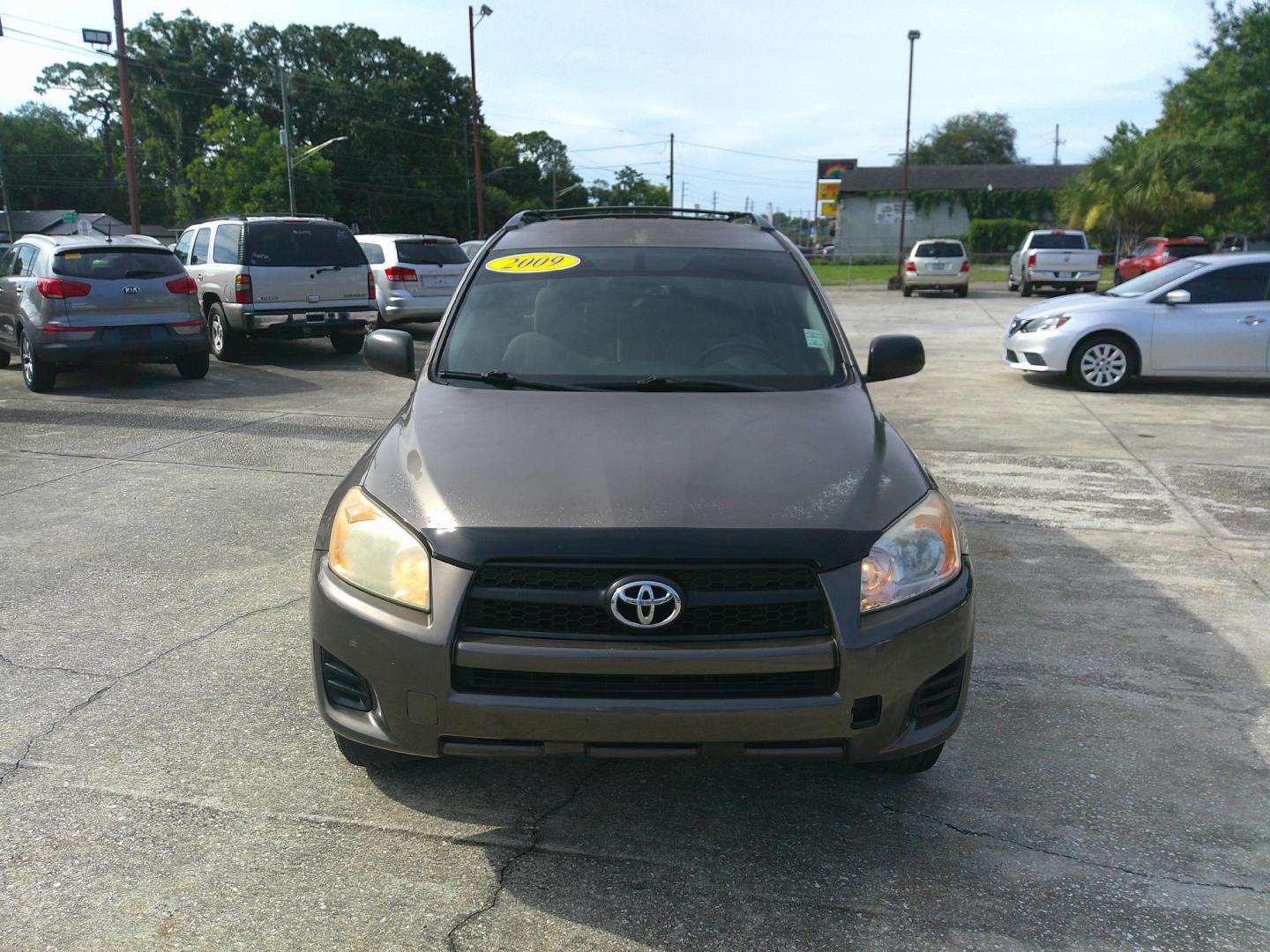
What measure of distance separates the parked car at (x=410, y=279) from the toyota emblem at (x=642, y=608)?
14516 millimetres

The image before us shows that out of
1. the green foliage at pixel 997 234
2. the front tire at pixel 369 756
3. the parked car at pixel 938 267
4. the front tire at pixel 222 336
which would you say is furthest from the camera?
the green foliage at pixel 997 234

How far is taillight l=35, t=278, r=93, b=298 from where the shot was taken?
11500 millimetres

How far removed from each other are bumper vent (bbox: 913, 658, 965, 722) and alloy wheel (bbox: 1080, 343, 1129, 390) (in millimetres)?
10196

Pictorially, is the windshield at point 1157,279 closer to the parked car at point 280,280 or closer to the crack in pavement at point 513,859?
the parked car at point 280,280

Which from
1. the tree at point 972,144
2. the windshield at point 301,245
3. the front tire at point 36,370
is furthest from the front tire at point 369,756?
the tree at point 972,144

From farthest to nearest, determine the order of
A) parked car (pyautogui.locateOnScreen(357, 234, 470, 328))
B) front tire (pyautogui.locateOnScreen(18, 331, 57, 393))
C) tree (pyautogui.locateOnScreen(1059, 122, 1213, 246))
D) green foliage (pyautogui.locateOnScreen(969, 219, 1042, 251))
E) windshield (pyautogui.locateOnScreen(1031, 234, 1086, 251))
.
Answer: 1. green foliage (pyautogui.locateOnScreen(969, 219, 1042, 251))
2. tree (pyautogui.locateOnScreen(1059, 122, 1213, 246))
3. windshield (pyautogui.locateOnScreen(1031, 234, 1086, 251))
4. parked car (pyautogui.locateOnScreen(357, 234, 470, 328))
5. front tire (pyautogui.locateOnScreen(18, 331, 57, 393))

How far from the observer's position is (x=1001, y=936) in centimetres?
263

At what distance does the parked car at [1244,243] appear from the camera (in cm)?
2963

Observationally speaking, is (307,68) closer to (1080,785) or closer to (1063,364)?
(1063,364)

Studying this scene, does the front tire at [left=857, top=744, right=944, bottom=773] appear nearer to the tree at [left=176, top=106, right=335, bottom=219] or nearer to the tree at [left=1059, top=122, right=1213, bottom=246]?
the tree at [left=1059, top=122, right=1213, bottom=246]

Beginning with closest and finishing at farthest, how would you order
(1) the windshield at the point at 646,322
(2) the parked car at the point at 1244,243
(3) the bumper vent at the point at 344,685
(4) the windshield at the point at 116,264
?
(3) the bumper vent at the point at 344,685 < (1) the windshield at the point at 646,322 < (4) the windshield at the point at 116,264 < (2) the parked car at the point at 1244,243

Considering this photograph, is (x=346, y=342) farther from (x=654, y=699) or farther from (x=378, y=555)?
(x=654, y=699)

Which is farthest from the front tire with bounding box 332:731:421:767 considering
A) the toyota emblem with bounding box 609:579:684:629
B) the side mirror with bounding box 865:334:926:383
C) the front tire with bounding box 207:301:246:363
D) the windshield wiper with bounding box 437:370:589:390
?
the front tire with bounding box 207:301:246:363

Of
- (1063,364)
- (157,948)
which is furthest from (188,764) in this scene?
(1063,364)
